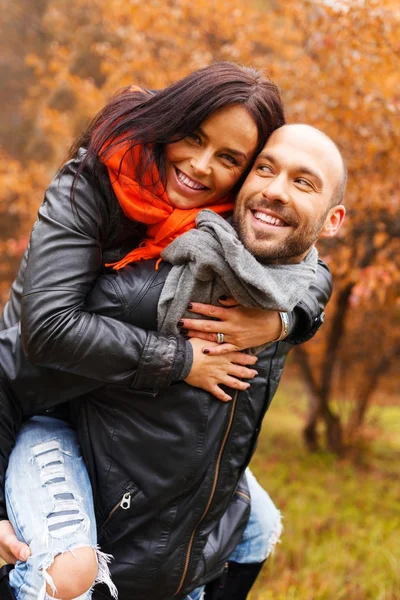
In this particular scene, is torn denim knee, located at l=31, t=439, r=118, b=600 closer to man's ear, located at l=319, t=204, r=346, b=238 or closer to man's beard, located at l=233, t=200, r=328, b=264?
man's beard, located at l=233, t=200, r=328, b=264

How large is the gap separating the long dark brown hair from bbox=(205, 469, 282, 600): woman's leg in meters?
1.41

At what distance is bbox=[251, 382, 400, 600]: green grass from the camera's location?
3.55 m

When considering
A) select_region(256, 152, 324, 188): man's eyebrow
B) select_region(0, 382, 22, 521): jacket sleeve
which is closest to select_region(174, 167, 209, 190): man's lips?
select_region(256, 152, 324, 188): man's eyebrow

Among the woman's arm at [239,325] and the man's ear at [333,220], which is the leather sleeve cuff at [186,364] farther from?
the man's ear at [333,220]

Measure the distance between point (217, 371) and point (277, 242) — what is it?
455 mm

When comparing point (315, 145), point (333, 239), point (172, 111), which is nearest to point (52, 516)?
point (172, 111)

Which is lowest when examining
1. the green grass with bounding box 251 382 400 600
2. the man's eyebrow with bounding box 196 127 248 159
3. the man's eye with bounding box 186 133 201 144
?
the green grass with bounding box 251 382 400 600

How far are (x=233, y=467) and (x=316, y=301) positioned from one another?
0.69 m

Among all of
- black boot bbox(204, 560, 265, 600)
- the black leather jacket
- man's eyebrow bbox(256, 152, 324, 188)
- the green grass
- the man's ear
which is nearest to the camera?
the black leather jacket

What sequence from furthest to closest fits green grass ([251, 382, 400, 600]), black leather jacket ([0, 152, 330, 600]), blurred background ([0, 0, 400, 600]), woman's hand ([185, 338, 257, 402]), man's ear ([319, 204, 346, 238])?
blurred background ([0, 0, 400, 600]), green grass ([251, 382, 400, 600]), man's ear ([319, 204, 346, 238]), woman's hand ([185, 338, 257, 402]), black leather jacket ([0, 152, 330, 600])

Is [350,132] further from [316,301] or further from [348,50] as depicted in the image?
[316,301]

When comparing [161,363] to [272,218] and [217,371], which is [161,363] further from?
[272,218]

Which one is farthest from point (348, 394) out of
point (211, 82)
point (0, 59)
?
point (0, 59)

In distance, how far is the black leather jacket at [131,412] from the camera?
72.3 inches
